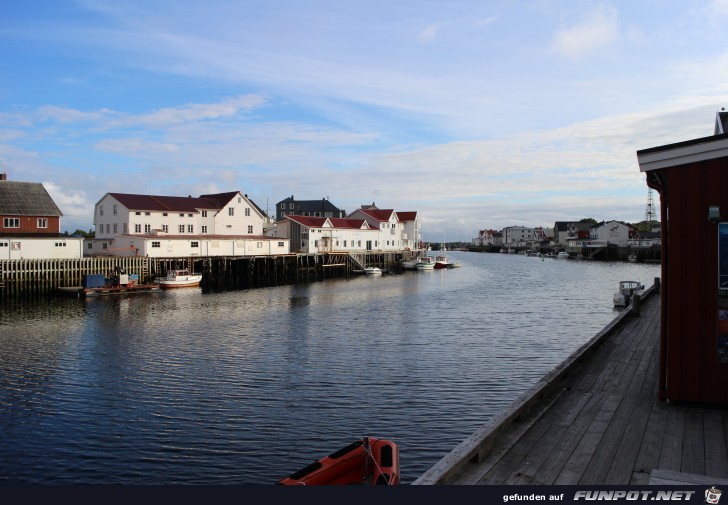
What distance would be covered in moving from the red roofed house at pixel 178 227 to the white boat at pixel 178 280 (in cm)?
695

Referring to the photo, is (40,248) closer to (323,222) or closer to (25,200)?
(25,200)

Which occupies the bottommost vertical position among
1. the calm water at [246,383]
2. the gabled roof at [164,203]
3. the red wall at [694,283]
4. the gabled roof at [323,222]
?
the calm water at [246,383]

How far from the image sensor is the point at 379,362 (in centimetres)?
2267

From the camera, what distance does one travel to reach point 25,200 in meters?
58.6

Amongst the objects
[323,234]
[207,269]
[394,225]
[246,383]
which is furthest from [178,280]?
[394,225]

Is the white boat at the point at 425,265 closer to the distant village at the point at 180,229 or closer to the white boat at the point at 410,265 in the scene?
the white boat at the point at 410,265

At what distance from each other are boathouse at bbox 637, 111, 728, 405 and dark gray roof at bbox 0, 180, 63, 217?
62.0 meters

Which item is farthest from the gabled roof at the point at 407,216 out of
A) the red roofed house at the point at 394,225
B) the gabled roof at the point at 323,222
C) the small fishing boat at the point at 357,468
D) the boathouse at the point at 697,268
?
the small fishing boat at the point at 357,468

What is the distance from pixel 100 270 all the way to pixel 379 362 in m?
42.7

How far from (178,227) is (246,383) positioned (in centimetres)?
5793

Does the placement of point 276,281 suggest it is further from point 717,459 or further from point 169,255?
point 717,459

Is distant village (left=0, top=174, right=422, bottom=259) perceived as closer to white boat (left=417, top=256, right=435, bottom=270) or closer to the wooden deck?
white boat (left=417, top=256, right=435, bottom=270)

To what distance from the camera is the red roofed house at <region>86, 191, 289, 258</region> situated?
65938 mm

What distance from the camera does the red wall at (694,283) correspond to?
9750 mm
